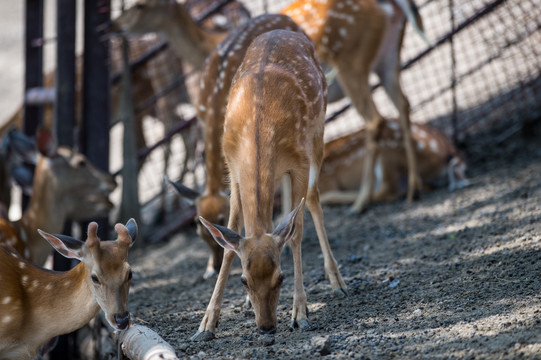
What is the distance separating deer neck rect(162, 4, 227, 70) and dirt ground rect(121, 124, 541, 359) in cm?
193

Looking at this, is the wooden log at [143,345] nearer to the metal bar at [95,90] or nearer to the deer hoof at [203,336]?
the deer hoof at [203,336]

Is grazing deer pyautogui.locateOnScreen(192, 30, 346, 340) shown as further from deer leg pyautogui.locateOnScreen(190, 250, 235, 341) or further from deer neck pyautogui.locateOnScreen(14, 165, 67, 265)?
deer neck pyautogui.locateOnScreen(14, 165, 67, 265)

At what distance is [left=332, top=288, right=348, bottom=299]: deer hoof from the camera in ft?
14.9

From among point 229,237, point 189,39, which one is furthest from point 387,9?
point 229,237

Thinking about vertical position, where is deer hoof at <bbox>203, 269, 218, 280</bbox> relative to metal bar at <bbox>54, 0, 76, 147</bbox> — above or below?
below

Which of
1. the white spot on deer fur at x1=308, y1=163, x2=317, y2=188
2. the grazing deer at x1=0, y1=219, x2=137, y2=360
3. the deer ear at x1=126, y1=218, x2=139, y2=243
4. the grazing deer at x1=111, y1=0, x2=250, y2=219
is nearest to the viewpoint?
the grazing deer at x1=0, y1=219, x2=137, y2=360

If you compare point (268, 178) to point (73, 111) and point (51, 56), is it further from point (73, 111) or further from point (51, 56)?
point (51, 56)

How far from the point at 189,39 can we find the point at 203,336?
4.11 meters

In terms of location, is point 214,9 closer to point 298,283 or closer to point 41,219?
point 41,219

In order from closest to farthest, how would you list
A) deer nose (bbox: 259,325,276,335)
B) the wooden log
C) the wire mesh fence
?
the wooden log < deer nose (bbox: 259,325,276,335) < the wire mesh fence

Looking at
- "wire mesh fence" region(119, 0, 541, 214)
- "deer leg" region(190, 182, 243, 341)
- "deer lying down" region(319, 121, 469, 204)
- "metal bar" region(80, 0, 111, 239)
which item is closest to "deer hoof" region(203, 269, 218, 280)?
"deer leg" region(190, 182, 243, 341)

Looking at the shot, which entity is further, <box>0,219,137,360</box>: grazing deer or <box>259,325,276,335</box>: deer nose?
<box>0,219,137,360</box>: grazing deer

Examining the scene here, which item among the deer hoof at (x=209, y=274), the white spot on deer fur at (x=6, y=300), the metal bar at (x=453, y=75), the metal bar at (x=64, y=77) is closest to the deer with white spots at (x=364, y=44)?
the metal bar at (x=453, y=75)

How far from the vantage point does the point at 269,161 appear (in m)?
3.98
